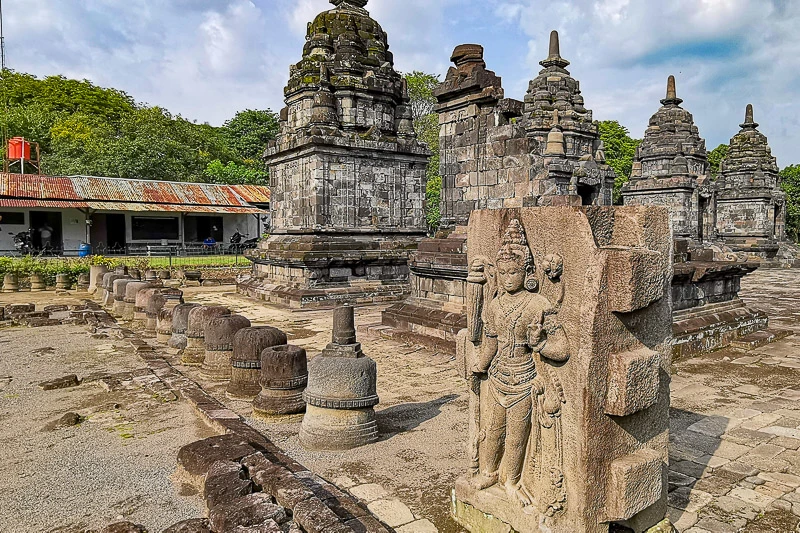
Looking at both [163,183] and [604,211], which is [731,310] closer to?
[604,211]

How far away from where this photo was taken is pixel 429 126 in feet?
120

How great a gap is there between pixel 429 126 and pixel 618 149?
14.7 m

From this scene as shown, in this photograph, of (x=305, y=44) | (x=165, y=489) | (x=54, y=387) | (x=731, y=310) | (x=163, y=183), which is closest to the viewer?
(x=165, y=489)

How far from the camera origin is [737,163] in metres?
27.0

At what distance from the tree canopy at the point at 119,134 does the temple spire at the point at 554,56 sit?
77.3 feet

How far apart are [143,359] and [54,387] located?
139 centimetres

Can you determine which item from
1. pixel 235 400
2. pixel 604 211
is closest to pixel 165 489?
pixel 235 400

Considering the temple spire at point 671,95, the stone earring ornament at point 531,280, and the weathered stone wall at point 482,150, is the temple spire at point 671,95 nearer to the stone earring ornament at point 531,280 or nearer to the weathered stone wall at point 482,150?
the weathered stone wall at point 482,150

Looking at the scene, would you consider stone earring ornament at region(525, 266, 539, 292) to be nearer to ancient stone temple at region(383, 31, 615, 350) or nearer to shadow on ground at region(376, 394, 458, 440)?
shadow on ground at region(376, 394, 458, 440)

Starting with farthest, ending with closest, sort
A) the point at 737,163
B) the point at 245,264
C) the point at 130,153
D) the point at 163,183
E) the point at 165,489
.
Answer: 1. the point at 130,153
2. the point at 163,183
3. the point at 737,163
4. the point at 245,264
5. the point at 165,489

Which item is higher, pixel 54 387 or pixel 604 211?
pixel 604 211

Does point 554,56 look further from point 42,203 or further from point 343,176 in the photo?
point 42,203

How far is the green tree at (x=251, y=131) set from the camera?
147ft

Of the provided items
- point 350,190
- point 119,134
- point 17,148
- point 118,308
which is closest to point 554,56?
point 350,190
